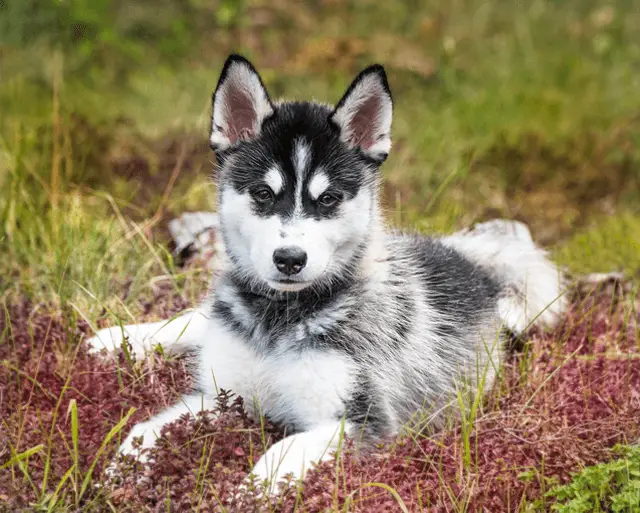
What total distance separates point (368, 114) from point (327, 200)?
462 millimetres

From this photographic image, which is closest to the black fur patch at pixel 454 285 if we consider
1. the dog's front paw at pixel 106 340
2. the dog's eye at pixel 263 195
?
the dog's eye at pixel 263 195

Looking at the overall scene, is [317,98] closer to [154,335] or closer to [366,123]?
[154,335]

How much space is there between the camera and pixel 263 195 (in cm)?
358

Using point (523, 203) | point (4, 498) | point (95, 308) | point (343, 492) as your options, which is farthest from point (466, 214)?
point (4, 498)

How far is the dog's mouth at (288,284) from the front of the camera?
134 inches

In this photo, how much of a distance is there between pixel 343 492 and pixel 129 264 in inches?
94.6

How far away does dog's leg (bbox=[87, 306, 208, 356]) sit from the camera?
427 centimetres

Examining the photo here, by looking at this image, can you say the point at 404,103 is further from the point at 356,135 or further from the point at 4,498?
the point at 4,498

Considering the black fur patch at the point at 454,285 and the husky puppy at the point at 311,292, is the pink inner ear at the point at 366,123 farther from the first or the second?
the black fur patch at the point at 454,285

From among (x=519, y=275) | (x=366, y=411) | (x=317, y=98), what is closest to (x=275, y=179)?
(x=366, y=411)

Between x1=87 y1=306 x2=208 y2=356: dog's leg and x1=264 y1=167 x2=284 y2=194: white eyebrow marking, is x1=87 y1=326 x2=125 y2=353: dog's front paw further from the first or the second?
x1=264 y1=167 x2=284 y2=194: white eyebrow marking

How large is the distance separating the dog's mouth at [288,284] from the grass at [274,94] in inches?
27.7

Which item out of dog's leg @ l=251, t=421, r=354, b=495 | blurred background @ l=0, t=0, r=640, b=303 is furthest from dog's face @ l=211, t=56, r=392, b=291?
blurred background @ l=0, t=0, r=640, b=303

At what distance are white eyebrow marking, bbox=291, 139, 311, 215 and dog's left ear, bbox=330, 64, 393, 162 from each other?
202mm
